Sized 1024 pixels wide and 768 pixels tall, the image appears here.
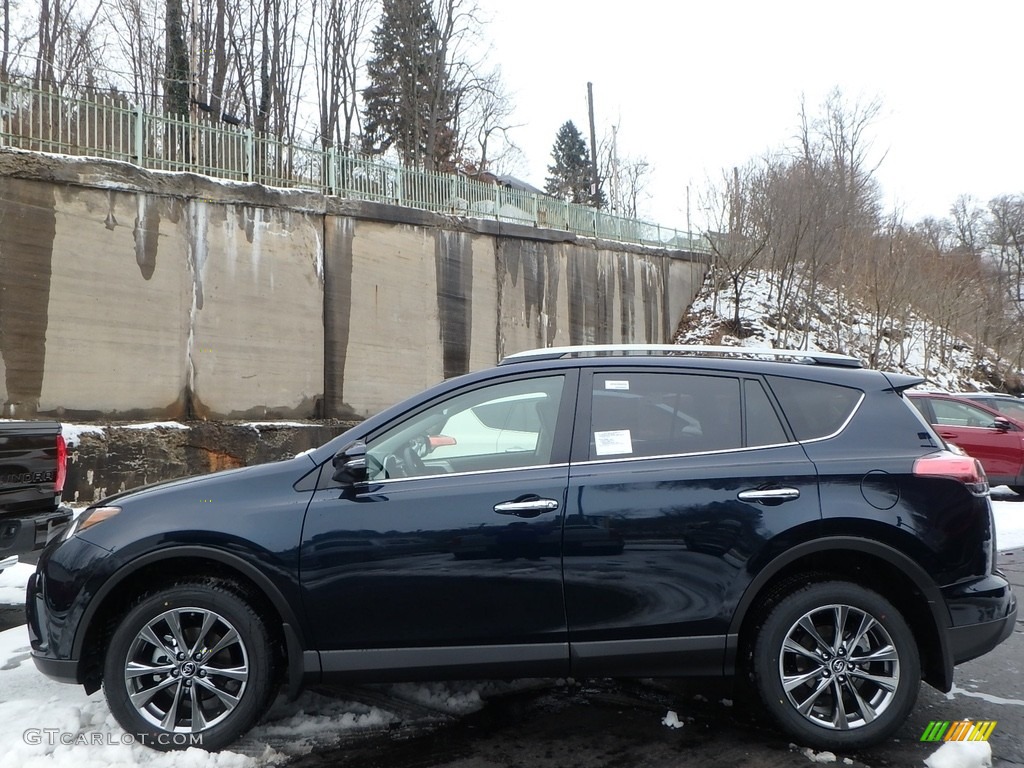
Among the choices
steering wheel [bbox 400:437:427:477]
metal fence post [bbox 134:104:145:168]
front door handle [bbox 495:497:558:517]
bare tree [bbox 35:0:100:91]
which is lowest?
front door handle [bbox 495:497:558:517]

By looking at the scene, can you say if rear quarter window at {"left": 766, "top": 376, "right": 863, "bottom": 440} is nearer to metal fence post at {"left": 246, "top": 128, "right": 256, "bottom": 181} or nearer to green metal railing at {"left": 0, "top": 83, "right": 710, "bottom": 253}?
green metal railing at {"left": 0, "top": 83, "right": 710, "bottom": 253}

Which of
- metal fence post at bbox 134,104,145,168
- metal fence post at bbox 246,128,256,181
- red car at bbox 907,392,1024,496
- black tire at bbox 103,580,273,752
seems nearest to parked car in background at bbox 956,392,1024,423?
red car at bbox 907,392,1024,496

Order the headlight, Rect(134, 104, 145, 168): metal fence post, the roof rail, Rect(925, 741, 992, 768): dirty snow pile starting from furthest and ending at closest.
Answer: Rect(134, 104, 145, 168): metal fence post → the roof rail → the headlight → Rect(925, 741, 992, 768): dirty snow pile

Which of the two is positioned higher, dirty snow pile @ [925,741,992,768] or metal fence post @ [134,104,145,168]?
metal fence post @ [134,104,145,168]

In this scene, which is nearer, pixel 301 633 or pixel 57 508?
pixel 301 633

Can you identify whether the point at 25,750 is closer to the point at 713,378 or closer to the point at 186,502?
the point at 186,502

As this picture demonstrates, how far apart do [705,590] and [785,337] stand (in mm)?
24344

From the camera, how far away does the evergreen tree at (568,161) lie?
193 feet

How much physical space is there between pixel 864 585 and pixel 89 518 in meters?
3.60

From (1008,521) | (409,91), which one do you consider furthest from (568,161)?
(1008,521)

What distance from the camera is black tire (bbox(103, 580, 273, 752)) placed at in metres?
3.38

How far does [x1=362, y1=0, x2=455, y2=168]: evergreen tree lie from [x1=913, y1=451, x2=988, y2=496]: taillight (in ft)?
88.9

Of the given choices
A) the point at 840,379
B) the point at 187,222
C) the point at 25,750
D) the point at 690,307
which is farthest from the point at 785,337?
the point at 25,750

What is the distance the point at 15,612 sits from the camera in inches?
226
